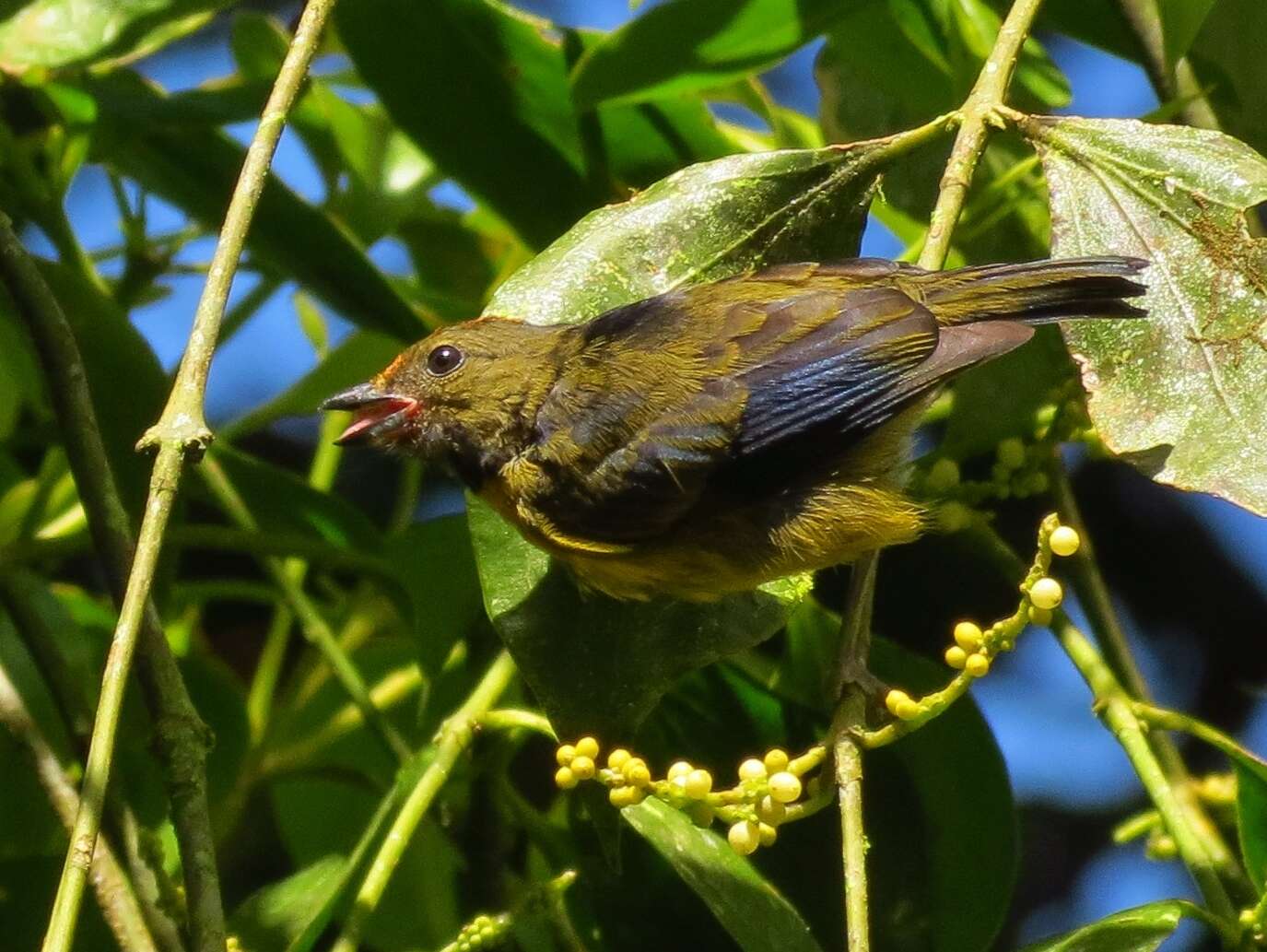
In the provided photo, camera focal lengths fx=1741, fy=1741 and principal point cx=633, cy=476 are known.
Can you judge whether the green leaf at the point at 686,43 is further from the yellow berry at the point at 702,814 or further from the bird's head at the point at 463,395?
the yellow berry at the point at 702,814

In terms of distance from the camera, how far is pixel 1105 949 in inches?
59.2

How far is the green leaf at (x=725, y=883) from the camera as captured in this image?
5.12 feet

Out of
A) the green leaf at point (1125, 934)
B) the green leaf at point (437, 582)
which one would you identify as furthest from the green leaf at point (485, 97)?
the green leaf at point (1125, 934)

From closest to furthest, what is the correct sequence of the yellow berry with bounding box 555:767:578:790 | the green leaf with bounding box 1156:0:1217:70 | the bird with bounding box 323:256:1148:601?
the yellow berry with bounding box 555:767:578:790
the green leaf with bounding box 1156:0:1217:70
the bird with bounding box 323:256:1148:601

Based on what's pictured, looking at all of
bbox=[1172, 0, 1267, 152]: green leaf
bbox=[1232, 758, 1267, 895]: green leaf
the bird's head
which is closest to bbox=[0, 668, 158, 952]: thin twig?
the bird's head

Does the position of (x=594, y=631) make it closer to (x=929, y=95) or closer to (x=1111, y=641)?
(x=1111, y=641)

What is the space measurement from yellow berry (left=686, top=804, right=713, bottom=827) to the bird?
0.53m

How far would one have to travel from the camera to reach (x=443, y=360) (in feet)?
8.44

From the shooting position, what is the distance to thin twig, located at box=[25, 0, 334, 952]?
48.2 inches

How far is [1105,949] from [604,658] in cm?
60

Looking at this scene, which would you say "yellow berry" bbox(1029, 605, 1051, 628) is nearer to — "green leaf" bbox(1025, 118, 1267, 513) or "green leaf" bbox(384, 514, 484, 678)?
"green leaf" bbox(1025, 118, 1267, 513)

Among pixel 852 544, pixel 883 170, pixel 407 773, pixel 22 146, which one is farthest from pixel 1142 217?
pixel 22 146

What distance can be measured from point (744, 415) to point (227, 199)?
0.78 m

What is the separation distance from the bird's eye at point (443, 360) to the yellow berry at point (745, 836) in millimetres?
1166
